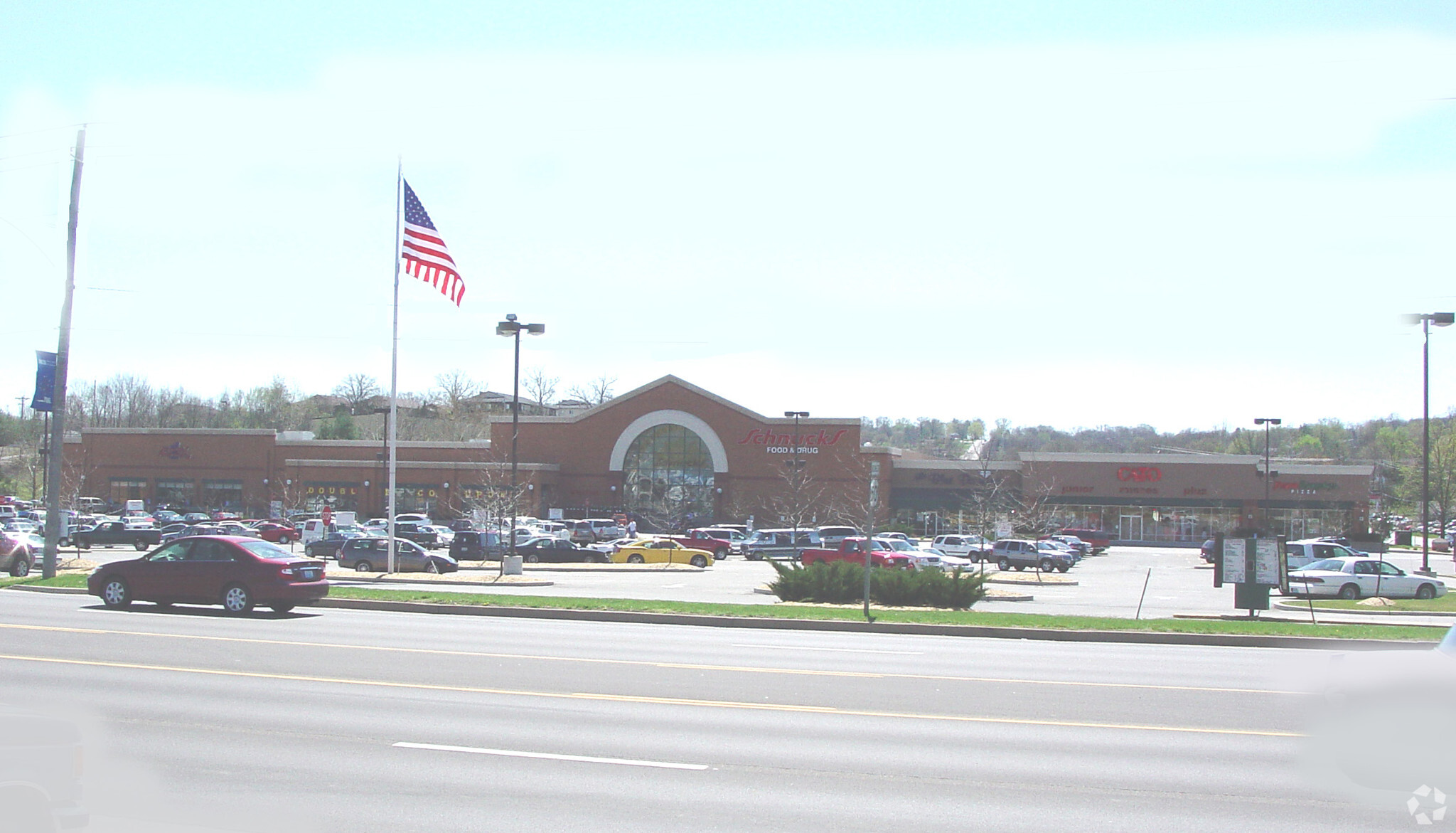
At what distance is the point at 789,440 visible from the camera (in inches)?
2773

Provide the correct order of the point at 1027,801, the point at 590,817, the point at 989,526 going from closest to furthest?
the point at 590,817 < the point at 1027,801 < the point at 989,526

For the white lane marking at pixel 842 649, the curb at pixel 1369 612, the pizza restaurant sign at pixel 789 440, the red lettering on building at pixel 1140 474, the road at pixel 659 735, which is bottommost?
the curb at pixel 1369 612

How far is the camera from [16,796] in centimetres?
486

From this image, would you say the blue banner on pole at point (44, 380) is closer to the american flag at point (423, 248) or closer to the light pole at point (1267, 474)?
the american flag at point (423, 248)

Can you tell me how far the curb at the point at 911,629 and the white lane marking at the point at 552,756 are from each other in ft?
36.4

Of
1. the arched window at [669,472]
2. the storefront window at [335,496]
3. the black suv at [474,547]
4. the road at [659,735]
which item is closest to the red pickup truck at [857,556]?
the black suv at [474,547]

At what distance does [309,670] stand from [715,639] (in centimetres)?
662

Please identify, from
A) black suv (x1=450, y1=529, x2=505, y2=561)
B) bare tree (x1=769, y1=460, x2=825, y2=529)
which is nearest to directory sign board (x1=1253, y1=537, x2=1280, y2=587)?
black suv (x1=450, y1=529, x2=505, y2=561)

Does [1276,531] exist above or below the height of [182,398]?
below

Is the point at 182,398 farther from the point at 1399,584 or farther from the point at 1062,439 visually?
the point at 1399,584

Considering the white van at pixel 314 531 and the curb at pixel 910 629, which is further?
the white van at pixel 314 531

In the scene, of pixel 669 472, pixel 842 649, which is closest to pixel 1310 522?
pixel 669 472

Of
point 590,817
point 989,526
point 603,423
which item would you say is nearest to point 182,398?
point 603,423

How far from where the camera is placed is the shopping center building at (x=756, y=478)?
70.4 m
